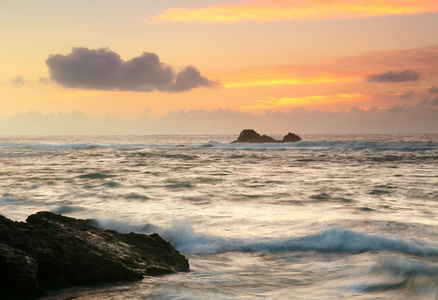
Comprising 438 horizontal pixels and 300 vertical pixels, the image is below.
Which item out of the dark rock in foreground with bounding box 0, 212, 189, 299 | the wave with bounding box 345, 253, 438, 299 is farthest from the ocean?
the dark rock in foreground with bounding box 0, 212, 189, 299

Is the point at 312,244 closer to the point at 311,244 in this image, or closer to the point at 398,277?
the point at 311,244

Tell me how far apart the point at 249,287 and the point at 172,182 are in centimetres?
1219

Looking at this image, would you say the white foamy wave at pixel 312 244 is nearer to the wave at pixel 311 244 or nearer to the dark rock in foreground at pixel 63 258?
the wave at pixel 311 244

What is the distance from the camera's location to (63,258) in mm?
5277

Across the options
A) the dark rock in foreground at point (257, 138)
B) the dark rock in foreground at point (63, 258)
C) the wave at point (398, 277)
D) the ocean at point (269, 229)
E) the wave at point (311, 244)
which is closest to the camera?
the dark rock in foreground at point (63, 258)

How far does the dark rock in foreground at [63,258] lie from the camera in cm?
473

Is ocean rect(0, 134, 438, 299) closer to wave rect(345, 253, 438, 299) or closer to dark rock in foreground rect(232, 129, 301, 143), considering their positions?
wave rect(345, 253, 438, 299)

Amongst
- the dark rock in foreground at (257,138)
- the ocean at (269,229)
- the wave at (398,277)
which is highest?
the dark rock in foreground at (257,138)

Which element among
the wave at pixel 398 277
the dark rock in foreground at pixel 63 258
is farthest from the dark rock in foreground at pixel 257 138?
the dark rock in foreground at pixel 63 258

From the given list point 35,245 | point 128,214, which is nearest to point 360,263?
point 35,245

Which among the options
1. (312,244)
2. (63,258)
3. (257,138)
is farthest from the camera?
(257,138)

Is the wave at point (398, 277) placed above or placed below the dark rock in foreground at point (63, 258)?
below

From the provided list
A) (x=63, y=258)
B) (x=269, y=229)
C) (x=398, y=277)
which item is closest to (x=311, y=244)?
(x=269, y=229)

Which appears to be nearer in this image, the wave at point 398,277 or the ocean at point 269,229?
the ocean at point 269,229
